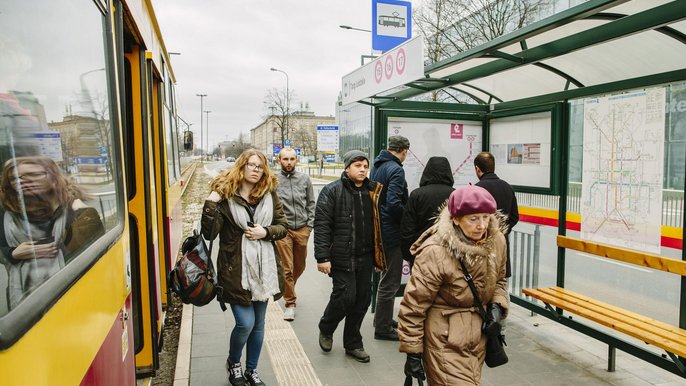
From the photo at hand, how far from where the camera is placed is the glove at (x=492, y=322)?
2857 mm

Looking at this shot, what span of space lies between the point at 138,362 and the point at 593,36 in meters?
4.25

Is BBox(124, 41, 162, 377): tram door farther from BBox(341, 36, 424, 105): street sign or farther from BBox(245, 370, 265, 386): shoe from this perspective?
BBox(341, 36, 424, 105): street sign

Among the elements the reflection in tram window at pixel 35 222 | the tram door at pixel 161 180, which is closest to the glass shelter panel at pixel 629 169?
the tram door at pixel 161 180

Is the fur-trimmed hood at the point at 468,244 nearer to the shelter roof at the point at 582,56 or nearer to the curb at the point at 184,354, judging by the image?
the shelter roof at the point at 582,56

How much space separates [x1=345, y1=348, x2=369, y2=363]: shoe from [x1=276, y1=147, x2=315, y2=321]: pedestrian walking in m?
1.28

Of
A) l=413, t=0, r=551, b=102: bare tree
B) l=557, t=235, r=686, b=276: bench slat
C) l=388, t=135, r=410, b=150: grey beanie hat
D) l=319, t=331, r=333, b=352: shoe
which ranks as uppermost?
l=413, t=0, r=551, b=102: bare tree

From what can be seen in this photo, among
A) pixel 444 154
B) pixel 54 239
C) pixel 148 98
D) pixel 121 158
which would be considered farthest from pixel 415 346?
pixel 444 154

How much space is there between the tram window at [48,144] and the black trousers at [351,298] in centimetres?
272

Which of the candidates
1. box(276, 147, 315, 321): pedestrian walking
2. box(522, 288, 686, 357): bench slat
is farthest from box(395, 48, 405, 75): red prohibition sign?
box(522, 288, 686, 357): bench slat

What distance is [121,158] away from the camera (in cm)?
244

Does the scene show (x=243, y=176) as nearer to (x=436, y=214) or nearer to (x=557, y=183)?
(x=436, y=214)

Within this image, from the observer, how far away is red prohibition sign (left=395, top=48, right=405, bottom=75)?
194 inches

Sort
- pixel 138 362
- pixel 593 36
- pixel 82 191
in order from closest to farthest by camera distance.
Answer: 1. pixel 82 191
2. pixel 138 362
3. pixel 593 36

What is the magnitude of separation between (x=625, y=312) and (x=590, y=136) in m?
1.61
